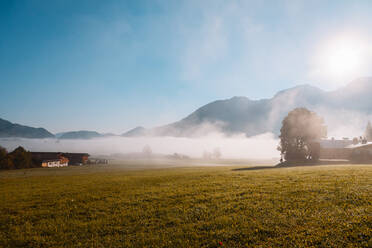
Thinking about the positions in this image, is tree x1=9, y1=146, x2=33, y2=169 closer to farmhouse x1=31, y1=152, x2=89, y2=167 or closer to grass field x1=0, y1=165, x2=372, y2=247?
farmhouse x1=31, y1=152, x2=89, y2=167

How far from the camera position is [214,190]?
55.4 feet

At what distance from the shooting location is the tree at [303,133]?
216ft

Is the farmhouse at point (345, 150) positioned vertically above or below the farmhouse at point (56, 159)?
above

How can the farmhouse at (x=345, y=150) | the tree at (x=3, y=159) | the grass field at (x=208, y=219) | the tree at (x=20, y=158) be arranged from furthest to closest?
the tree at (x=20, y=158) → the tree at (x=3, y=159) → the farmhouse at (x=345, y=150) → the grass field at (x=208, y=219)

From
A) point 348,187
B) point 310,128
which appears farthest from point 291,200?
point 310,128

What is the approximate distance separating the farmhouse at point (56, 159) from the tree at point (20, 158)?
4.37 metres

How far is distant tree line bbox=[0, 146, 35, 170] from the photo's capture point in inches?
3088

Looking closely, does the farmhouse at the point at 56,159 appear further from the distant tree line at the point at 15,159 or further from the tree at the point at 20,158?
the tree at the point at 20,158

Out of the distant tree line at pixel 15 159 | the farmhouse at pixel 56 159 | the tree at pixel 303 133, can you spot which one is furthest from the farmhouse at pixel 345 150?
the distant tree line at pixel 15 159

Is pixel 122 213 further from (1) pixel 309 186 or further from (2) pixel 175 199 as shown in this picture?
(1) pixel 309 186

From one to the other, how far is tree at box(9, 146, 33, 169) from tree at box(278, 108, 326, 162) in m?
105

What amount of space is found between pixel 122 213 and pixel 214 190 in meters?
7.59

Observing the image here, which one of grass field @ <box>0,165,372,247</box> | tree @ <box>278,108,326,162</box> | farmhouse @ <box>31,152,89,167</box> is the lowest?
farmhouse @ <box>31,152,89,167</box>

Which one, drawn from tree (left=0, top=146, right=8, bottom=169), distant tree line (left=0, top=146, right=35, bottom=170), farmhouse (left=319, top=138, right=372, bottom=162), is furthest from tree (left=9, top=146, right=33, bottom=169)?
farmhouse (left=319, top=138, right=372, bottom=162)
